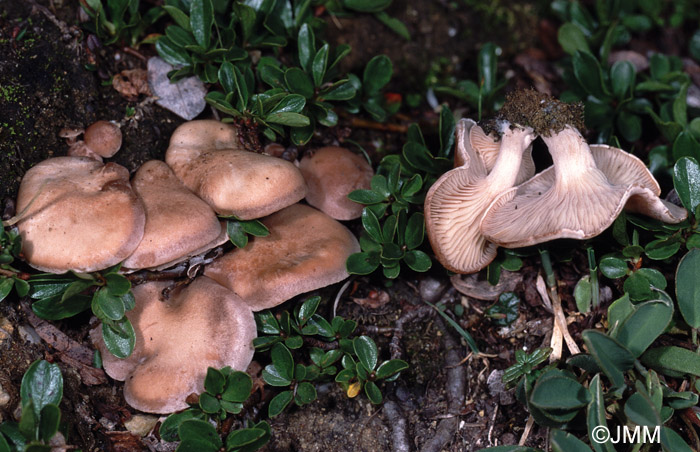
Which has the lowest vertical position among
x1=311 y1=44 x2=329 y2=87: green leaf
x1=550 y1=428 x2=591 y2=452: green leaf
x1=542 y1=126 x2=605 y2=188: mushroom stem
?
x1=550 y1=428 x2=591 y2=452: green leaf

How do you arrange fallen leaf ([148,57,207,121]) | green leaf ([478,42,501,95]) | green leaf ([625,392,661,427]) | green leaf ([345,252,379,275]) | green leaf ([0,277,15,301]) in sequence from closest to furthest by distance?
1. green leaf ([625,392,661,427])
2. green leaf ([0,277,15,301])
3. green leaf ([345,252,379,275])
4. fallen leaf ([148,57,207,121])
5. green leaf ([478,42,501,95])

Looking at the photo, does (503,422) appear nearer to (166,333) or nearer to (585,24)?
(166,333)

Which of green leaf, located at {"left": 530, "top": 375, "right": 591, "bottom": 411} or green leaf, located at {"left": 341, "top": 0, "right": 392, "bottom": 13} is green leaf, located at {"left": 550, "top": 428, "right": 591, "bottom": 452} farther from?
green leaf, located at {"left": 341, "top": 0, "right": 392, "bottom": 13}

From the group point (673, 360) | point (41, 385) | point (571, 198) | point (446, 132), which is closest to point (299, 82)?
point (446, 132)

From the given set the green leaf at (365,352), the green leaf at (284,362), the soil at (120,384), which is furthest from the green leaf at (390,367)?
the green leaf at (284,362)

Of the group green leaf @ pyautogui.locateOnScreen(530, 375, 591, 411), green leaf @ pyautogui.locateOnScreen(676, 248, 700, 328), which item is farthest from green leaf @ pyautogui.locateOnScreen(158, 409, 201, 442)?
green leaf @ pyautogui.locateOnScreen(676, 248, 700, 328)

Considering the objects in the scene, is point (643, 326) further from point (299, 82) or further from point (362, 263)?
point (299, 82)

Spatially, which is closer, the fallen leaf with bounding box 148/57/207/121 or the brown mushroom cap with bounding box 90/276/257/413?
the brown mushroom cap with bounding box 90/276/257/413

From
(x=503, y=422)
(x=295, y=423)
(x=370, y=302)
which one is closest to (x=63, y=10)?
(x=370, y=302)

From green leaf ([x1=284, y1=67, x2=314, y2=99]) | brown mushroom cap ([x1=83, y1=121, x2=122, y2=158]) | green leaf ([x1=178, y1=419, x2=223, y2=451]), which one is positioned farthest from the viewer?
green leaf ([x1=284, y1=67, x2=314, y2=99])
